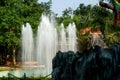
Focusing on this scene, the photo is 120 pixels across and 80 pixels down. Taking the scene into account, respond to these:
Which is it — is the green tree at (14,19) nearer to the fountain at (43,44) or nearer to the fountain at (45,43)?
the fountain at (43,44)

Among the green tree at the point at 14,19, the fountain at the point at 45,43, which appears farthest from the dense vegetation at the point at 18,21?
the fountain at the point at 45,43

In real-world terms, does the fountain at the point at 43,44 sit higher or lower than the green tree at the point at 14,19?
lower

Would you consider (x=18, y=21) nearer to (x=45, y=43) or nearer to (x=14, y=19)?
(x=14, y=19)

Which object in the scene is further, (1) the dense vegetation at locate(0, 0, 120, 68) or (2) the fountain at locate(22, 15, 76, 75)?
(1) the dense vegetation at locate(0, 0, 120, 68)

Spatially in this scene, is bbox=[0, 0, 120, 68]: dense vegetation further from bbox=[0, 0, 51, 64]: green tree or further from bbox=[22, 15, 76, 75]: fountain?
bbox=[22, 15, 76, 75]: fountain

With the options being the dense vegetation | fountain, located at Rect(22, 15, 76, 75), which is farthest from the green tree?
fountain, located at Rect(22, 15, 76, 75)

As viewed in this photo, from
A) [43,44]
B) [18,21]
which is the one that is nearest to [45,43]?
[43,44]

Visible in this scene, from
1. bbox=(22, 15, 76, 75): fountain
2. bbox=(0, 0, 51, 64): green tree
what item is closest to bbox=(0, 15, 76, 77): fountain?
bbox=(22, 15, 76, 75): fountain

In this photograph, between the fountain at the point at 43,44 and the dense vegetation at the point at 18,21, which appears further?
the dense vegetation at the point at 18,21

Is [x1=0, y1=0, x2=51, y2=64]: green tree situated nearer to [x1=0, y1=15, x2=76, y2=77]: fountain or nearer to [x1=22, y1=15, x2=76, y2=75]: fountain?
[x1=0, y1=15, x2=76, y2=77]: fountain

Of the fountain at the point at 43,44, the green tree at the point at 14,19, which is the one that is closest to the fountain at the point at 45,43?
the fountain at the point at 43,44

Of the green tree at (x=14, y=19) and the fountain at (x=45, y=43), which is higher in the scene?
the green tree at (x=14, y=19)

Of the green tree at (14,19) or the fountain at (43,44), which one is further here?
the green tree at (14,19)

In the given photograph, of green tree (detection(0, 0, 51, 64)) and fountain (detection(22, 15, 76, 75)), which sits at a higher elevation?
green tree (detection(0, 0, 51, 64))
